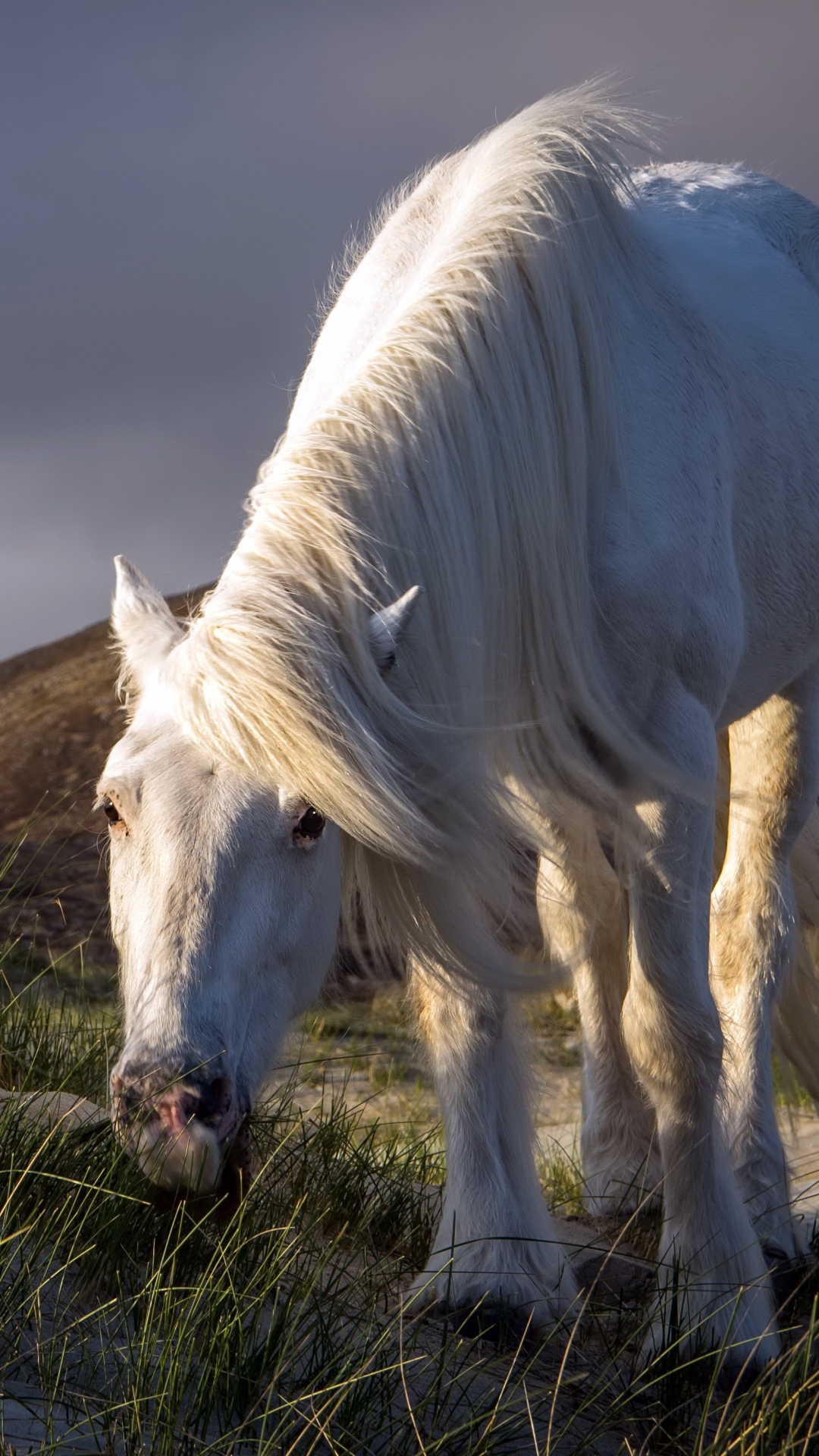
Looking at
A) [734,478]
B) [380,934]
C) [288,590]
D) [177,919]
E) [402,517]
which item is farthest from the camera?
[734,478]

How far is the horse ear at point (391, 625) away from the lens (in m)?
2.03

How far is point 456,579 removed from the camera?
229 centimetres

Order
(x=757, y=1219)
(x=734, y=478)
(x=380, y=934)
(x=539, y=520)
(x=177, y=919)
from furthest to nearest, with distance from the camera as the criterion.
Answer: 1. (x=757, y=1219)
2. (x=734, y=478)
3. (x=380, y=934)
4. (x=539, y=520)
5. (x=177, y=919)

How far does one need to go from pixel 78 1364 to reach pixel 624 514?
5.65 feet

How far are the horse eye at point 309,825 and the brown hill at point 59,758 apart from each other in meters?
4.42

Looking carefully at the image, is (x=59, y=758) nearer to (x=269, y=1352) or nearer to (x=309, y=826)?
(x=309, y=826)

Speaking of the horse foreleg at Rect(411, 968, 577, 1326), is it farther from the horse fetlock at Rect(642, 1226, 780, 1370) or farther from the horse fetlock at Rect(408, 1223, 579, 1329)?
the horse fetlock at Rect(642, 1226, 780, 1370)

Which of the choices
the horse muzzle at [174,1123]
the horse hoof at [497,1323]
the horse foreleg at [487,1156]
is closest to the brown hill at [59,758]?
the horse foreleg at [487,1156]

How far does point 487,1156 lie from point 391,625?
1344mm

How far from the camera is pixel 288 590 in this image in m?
2.07

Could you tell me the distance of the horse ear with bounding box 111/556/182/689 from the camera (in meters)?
2.27

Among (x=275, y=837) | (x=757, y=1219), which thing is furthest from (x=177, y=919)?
(x=757, y=1219)

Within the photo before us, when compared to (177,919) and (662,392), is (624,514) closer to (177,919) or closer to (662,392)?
(662,392)

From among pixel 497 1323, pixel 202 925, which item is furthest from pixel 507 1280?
pixel 202 925
